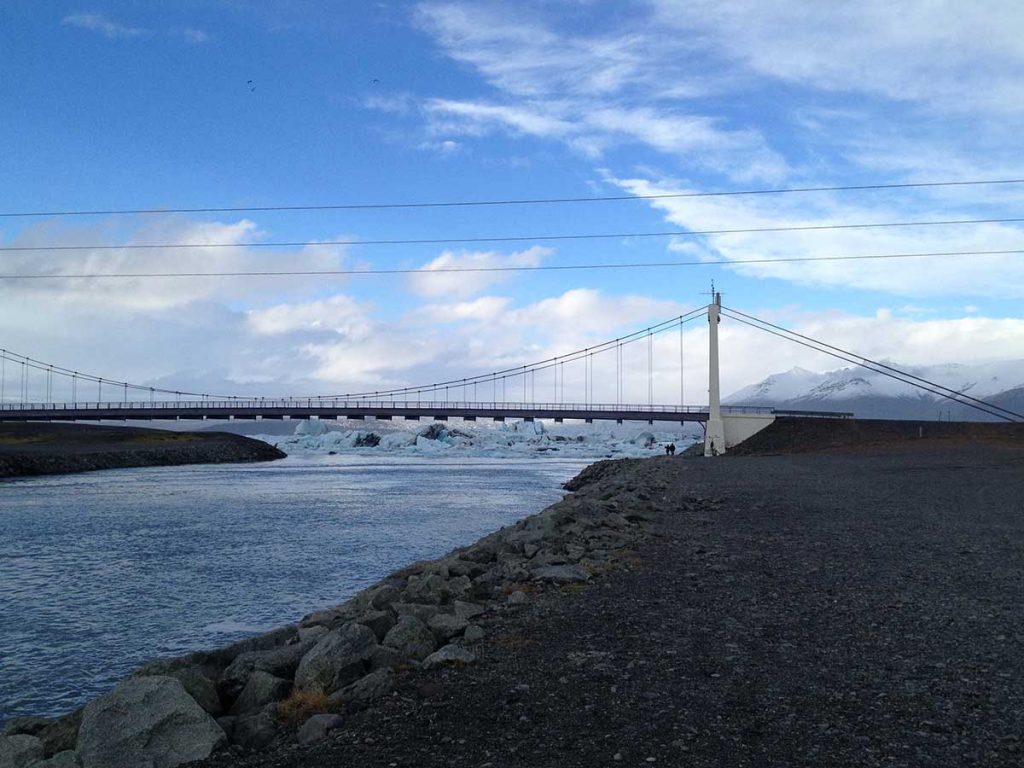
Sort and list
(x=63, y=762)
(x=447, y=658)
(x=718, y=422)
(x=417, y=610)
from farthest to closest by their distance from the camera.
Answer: (x=718, y=422) < (x=417, y=610) < (x=447, y=658) < (x=63, y=762)

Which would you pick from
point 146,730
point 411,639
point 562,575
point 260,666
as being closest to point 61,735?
point 146,730

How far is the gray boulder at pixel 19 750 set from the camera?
4895 millimetres

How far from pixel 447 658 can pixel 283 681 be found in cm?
115

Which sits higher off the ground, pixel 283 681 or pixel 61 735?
pixel 283 681

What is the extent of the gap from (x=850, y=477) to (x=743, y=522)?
1104 centimetres

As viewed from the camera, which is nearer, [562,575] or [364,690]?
[364,690]

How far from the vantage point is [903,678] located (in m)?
5.15

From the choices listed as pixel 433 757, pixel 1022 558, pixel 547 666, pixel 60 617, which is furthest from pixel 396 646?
pixel 1022 558

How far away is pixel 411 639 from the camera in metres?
6.27

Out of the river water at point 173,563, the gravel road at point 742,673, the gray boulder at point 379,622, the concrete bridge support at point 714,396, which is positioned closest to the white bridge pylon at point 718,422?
the concrete bridge support at point 714,396

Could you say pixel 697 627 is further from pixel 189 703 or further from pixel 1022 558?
pixel 1022 558

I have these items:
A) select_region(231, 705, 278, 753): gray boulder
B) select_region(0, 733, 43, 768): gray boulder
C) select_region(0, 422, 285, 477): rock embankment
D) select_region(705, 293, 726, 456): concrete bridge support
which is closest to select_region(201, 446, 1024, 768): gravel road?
select_region(231, 705, 278, 753): gray boulder

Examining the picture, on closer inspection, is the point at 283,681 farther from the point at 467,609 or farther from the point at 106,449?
the point at 106,449

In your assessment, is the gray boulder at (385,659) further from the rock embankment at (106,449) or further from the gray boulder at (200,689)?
the rock embankment at (106,449)
